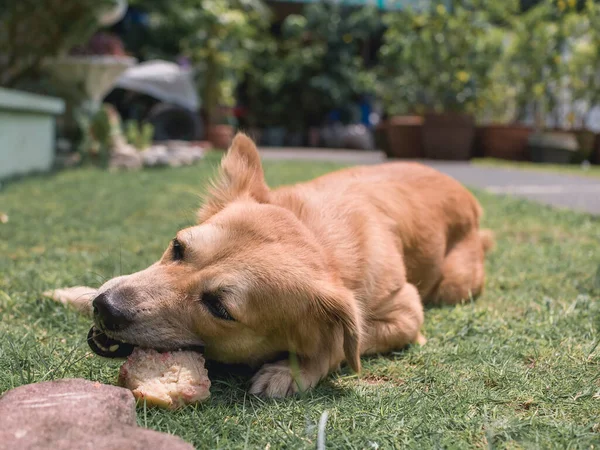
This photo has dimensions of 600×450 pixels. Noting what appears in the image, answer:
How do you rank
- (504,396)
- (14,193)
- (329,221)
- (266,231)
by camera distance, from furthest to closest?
(14,193) → (329,221) → (266,231) → (504,396)

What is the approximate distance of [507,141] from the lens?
14.1 m

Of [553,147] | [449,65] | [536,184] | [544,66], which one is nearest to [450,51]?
[449,65]

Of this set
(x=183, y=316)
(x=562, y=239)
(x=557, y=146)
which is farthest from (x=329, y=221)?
(x=557, y=146)

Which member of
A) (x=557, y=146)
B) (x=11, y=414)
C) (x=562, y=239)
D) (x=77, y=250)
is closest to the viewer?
(x=11, y=414)

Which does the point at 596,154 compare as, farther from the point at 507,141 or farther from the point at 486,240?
the point at 486,240

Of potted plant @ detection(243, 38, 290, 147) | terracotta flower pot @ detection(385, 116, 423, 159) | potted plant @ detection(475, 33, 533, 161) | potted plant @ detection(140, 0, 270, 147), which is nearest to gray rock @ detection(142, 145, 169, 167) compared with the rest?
potted plant @ detection(140, 0, 270, 147)

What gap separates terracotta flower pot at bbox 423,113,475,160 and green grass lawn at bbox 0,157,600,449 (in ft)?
25.5

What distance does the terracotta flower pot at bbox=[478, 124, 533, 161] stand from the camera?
46.0 feet

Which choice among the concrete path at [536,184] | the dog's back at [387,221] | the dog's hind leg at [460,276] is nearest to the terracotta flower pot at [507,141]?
the concrete path at [536,184]

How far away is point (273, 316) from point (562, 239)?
348cm

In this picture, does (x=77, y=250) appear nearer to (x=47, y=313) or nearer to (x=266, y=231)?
(x=47, y=313)

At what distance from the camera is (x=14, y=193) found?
618 cm

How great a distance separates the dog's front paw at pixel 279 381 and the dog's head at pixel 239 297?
0.29 ft

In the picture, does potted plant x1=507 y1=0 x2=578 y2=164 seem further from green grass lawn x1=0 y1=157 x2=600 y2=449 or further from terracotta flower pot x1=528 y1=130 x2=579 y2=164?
green grass lawn x1=0 y1=157 x2=600 y2=449
